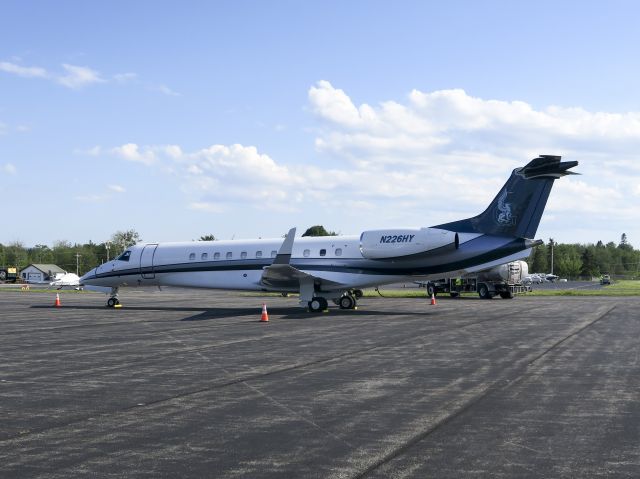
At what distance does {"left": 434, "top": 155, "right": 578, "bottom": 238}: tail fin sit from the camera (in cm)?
2767

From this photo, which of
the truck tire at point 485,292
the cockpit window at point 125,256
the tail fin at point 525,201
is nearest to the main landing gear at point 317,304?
the tail fin at point 525,201

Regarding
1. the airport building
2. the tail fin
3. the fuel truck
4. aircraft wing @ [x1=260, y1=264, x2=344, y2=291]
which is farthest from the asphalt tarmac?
the airport building

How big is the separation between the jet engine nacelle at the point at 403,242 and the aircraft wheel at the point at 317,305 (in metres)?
2.73

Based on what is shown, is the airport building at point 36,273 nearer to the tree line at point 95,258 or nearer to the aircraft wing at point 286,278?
the tree line at point 95,258

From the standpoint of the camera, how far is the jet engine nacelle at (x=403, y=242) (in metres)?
27.8

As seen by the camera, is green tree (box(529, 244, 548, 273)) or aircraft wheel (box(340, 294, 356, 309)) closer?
aircraft wheel (box(340, 294, 356, 309))

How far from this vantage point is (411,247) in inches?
1108

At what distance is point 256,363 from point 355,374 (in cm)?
244

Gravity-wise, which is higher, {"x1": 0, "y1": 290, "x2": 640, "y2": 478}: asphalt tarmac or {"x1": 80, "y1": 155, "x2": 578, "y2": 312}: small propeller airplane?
{"x1": 80, "y1": 155, "x2": 578, "y2": 312}: small propeller airplane

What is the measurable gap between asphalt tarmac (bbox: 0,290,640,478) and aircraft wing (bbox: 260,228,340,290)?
27.2 ft

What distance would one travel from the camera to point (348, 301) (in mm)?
32062

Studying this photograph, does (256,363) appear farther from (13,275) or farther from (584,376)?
(13,275)

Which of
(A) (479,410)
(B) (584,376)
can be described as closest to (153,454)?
(A) (479,410)

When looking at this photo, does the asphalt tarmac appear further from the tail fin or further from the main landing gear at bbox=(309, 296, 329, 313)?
the main landing gear at bbox=(309, 296, 329, 313)
